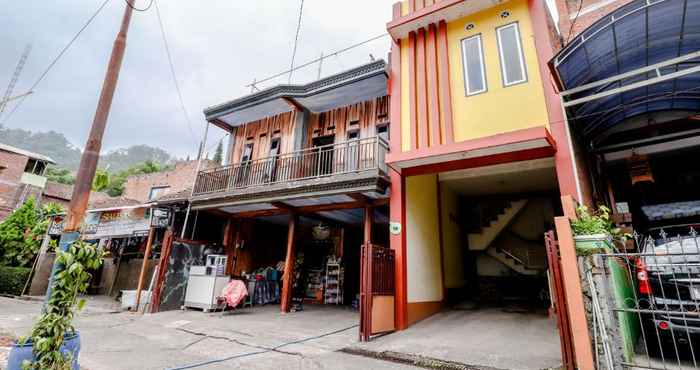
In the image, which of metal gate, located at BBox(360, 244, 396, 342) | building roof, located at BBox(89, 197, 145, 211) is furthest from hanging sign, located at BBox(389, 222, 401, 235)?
building roof, located at BBox(89, 197, 145, 211)

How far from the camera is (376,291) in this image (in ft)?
21.1

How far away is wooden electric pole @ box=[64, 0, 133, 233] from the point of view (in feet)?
11.3

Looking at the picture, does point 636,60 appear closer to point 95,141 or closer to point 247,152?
point 95,141

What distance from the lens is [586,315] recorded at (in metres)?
3.84

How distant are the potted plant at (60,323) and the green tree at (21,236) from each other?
15.5 m

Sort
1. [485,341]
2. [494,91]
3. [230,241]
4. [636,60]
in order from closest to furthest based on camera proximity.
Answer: [485,341]
[636,60]
[494,91]
[230,241]

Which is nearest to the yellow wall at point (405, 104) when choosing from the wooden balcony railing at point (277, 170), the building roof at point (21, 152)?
the wooden balcony railing at point (277, 170)

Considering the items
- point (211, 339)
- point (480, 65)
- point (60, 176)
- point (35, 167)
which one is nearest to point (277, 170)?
point (211, 339)

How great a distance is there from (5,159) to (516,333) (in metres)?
30.3

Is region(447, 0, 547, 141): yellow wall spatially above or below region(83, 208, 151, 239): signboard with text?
above

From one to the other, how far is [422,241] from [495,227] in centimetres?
432

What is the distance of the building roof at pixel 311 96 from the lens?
933 cm

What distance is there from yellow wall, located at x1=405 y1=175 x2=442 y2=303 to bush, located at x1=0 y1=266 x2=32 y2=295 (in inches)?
650

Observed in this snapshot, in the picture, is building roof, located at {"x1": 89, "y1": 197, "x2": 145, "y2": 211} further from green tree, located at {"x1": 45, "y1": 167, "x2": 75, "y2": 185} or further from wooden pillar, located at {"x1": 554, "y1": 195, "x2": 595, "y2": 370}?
green tree, located at {"x1": 45, "y1": 167, "x2": 75, "y2": 185}
